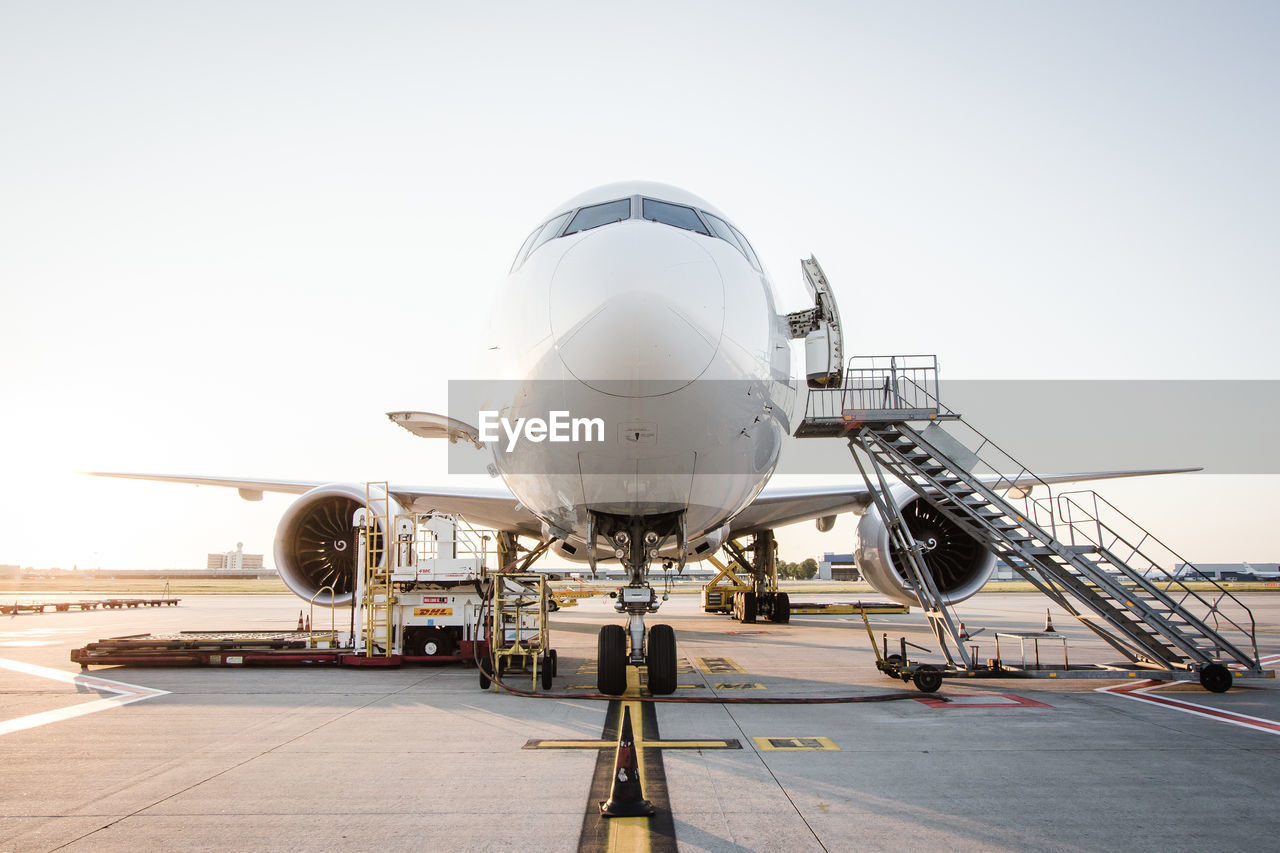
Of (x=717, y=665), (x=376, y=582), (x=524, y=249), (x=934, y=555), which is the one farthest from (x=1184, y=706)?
(x=376, y=582)

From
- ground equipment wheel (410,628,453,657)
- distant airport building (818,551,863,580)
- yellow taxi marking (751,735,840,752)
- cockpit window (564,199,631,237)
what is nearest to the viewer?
yellow taxi marking (751,735,840,752)

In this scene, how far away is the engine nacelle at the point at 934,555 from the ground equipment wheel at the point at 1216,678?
412 centimetres

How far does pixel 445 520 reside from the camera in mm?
11023

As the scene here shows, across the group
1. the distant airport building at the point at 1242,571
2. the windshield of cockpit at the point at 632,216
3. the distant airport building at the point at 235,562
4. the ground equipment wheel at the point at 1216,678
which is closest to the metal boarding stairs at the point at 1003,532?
the ground equipment wheel at the point at 1216,678

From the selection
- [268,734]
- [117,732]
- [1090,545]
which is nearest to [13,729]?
[117,732]

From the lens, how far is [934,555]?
491 inches

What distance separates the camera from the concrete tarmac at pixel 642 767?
3.67 metres

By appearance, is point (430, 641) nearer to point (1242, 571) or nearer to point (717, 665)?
point (717, 665)

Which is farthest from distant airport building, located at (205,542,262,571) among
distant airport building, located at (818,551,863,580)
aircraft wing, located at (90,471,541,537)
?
aircraft wing, located at (90,471,541,537)

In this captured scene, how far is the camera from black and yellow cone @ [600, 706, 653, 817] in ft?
12.8

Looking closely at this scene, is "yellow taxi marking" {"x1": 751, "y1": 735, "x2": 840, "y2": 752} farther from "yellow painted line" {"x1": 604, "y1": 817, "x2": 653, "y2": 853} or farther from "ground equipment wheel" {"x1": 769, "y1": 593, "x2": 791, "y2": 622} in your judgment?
"ground equipment wheel" {"x1": 769, "y1": 593, "x2": 791, "y2": 622}

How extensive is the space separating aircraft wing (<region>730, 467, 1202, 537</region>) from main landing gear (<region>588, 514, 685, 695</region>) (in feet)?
17.1

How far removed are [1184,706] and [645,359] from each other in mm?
5988

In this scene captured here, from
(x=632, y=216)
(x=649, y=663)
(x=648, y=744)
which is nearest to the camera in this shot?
(x=648, y=744)
